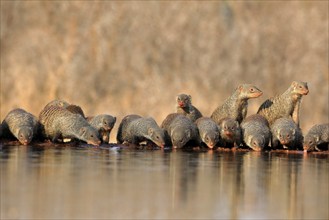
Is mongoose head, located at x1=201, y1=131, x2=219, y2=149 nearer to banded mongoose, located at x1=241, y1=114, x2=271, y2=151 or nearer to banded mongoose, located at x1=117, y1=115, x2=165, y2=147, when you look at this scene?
banded mongoose, located at x1=241, y1=114, x2=271, y2=151

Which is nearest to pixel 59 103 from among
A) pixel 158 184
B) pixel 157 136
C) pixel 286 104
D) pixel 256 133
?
pixel 157 136

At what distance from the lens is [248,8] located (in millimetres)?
26797

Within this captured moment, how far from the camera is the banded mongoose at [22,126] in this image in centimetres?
2117

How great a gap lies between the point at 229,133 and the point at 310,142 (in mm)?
1827

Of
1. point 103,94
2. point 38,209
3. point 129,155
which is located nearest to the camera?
point 38,209

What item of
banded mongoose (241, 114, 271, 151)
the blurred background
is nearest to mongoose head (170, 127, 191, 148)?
banded mongoose (241, 114, 271, 151)

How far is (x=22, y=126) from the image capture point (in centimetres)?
2138

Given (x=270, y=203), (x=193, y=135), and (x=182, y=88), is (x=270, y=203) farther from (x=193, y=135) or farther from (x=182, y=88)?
(x=182, y=88)

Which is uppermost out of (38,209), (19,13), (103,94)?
(19,13)

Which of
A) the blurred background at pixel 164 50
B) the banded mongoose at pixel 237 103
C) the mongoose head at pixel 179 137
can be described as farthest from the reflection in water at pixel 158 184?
the blurred background at pixel 164 50

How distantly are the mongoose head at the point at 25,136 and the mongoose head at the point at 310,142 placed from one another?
6.10 m

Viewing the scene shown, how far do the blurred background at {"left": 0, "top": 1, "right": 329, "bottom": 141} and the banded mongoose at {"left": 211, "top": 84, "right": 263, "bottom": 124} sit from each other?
6.61 feet

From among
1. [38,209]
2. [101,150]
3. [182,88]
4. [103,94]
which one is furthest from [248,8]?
[38,209]

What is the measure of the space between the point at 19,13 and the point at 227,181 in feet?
44.3
